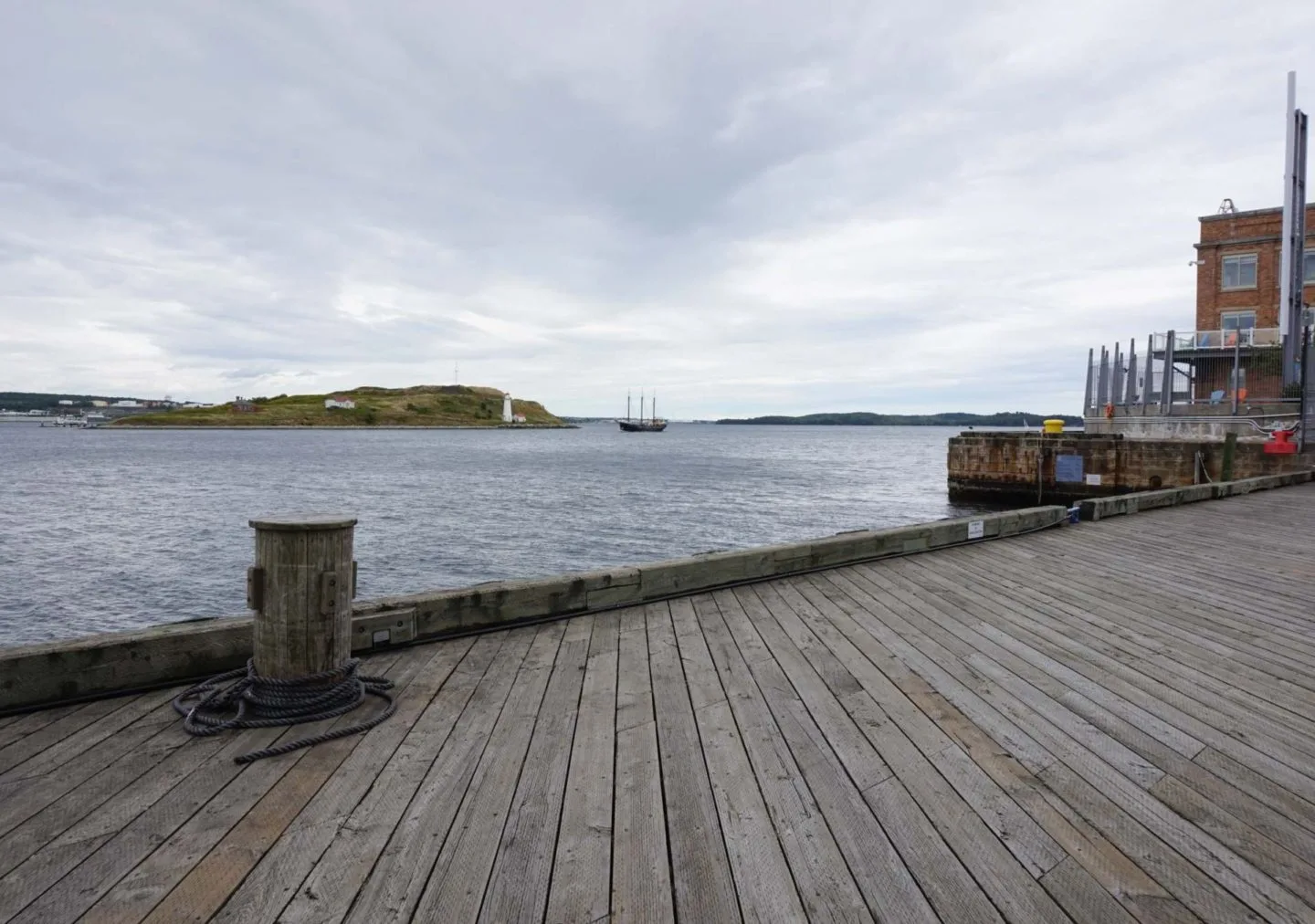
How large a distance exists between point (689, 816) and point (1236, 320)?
142 feet

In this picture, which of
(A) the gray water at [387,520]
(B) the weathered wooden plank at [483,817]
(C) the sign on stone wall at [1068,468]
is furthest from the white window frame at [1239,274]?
(B) the weathered wooden plank at [483,817]

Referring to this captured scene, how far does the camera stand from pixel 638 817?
2.37 metres

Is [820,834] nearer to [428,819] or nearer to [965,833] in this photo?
[965,833]

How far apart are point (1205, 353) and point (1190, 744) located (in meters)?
35.0

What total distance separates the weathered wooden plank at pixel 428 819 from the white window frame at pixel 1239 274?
43.7 m

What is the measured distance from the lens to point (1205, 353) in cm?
2958

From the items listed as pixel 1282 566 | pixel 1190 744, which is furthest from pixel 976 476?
pixel 1190 744

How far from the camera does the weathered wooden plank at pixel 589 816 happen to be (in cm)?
195

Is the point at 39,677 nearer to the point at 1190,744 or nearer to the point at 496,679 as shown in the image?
the point at 496,679

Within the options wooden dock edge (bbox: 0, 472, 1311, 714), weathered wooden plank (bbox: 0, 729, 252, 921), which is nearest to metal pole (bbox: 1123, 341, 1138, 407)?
wooden dock edge (bbox: 0, 472, 1311, 714)

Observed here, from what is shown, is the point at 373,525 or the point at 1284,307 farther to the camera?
the point at 1284,307

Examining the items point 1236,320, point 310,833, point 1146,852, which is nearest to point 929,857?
point 1146,852

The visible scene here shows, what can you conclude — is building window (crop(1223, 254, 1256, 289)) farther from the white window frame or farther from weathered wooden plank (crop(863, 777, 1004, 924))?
weathered wooden plank (crop(863, 777, 1004, 924))

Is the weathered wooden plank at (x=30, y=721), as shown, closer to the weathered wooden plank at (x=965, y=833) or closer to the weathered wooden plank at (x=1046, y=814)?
the weathered wooden plank at (x=965, y=833)
